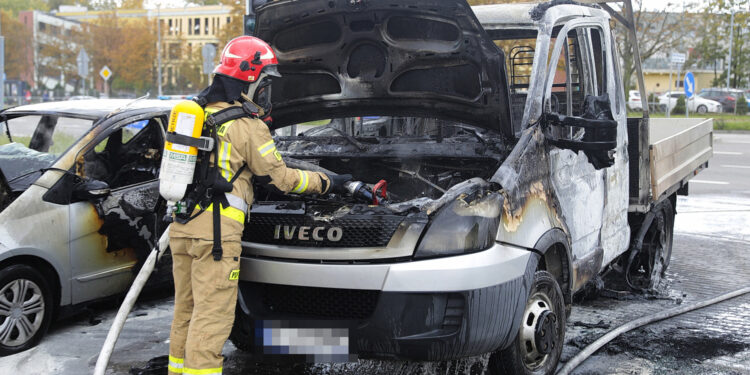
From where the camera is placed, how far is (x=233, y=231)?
3.73 meters

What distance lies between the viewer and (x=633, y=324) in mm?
5293

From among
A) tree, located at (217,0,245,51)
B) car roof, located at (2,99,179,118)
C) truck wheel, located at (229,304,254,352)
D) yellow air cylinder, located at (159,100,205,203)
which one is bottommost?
truck wheel, located at (229,304,254,352)

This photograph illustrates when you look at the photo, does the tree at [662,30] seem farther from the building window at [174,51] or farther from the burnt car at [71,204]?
the building window at [174,51]

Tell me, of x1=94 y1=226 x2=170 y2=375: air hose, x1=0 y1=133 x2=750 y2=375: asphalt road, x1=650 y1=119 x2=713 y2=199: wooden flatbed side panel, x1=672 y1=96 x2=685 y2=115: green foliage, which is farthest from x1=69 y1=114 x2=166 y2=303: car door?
x1=672 y1=96 x2=685 y2=115: green foliage

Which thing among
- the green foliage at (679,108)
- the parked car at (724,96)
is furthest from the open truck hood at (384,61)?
the parked car at (724,96)

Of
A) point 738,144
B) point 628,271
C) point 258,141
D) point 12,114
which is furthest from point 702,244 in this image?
point 738,144

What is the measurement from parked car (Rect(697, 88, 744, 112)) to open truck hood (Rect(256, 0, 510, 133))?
4025 centimetres

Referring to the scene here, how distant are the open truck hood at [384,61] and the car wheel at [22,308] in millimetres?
1960

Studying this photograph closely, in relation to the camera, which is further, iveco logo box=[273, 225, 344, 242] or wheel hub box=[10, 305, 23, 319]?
wheel hub box=[10, 305, 23, 319]

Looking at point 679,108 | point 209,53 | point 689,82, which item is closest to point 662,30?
point 679,108

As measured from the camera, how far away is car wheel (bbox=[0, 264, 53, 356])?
16.2 ft

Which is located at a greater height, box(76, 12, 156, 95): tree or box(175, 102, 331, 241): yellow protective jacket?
box(76, 12, 156, 95): tree

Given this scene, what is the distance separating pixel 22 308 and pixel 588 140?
372 centimetres

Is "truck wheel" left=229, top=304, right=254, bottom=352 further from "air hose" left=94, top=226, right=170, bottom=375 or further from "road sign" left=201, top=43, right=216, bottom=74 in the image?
"road sign" left=201, top=43, right=216, bottom=74
